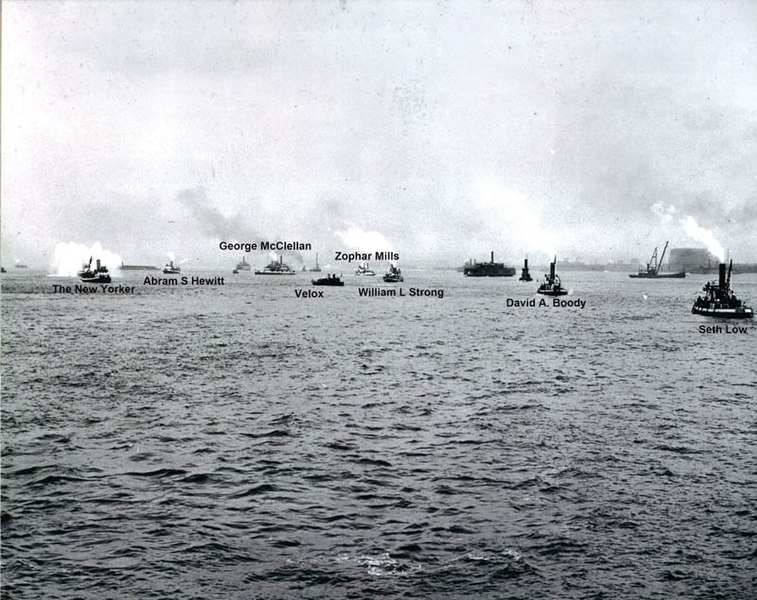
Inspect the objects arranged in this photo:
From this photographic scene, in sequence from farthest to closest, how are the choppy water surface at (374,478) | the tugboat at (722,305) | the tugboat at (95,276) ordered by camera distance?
the tugboat at (95,276) → the tugboat at (722,305) → the choppy water surface at (374,478)

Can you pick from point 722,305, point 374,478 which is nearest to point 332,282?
point 722,305

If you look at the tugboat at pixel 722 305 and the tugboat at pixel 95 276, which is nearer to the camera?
the tugboat at pixel 722 305

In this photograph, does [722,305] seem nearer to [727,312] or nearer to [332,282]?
[727,312]

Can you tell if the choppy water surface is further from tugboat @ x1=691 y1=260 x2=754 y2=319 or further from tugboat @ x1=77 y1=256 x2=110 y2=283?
tugboat @ x1=77 y1=256 x2=110 y2=283

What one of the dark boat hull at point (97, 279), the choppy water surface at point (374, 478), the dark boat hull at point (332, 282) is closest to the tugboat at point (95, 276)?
the dark boat hull at point (97, 279)

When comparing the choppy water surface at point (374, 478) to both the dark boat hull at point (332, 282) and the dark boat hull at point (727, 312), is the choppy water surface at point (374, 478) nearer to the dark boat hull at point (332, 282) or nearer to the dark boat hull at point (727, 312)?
the dark boat hull at point (727, 312)

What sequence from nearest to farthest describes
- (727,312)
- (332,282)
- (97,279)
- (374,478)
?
1. (374,478)
2. (727,312)
3. (97,279)
4. (332,282)

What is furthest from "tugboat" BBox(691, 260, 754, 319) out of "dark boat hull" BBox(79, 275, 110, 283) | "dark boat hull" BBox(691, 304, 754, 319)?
"dark boat hull" BBox(79, 275, 110, 283)

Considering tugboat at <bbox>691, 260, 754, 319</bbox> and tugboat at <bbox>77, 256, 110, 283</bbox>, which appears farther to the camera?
tugboat at <bbox>77, 256, 110, 283</bbox>

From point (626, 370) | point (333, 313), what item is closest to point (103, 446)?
point (626, 370)
